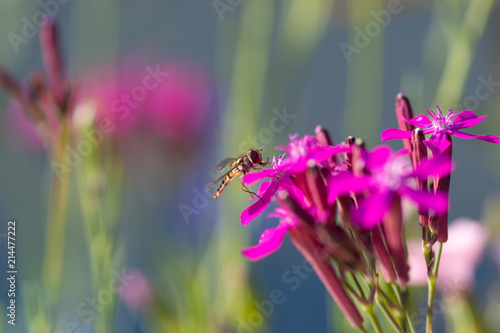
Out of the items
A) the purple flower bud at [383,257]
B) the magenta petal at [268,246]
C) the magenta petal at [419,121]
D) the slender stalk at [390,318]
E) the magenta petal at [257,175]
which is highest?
the magenta petal at [419,121]

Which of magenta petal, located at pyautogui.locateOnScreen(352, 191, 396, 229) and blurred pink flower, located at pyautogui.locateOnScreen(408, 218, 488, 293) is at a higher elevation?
blurred pink flower, located at pyautogui.locateOnScreen(408, 218, 488, 293)

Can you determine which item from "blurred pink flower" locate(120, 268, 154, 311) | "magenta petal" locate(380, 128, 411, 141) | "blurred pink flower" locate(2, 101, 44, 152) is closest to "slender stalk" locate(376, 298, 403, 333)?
"magenta petal" locate(380, 128, 411, 141)

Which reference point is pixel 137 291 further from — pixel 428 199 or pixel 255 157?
pixel 428 199

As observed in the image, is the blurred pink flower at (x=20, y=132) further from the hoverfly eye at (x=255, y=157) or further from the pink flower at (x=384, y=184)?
the pink flower at (x=384, y=184)

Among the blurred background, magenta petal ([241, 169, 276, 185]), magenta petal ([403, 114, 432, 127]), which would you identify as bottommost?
magenta petal ([241, 169, 276, 185])

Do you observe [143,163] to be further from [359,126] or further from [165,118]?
[359,126]

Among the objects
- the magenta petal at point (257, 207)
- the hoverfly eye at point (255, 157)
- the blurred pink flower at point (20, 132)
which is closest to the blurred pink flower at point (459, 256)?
the hoverfly eye at point (255, 157)

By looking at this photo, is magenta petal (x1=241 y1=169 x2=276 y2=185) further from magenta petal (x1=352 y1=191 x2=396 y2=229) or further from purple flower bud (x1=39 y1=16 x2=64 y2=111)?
purple flower bud (x1=39 y1=16 x2=64 y2=111)
